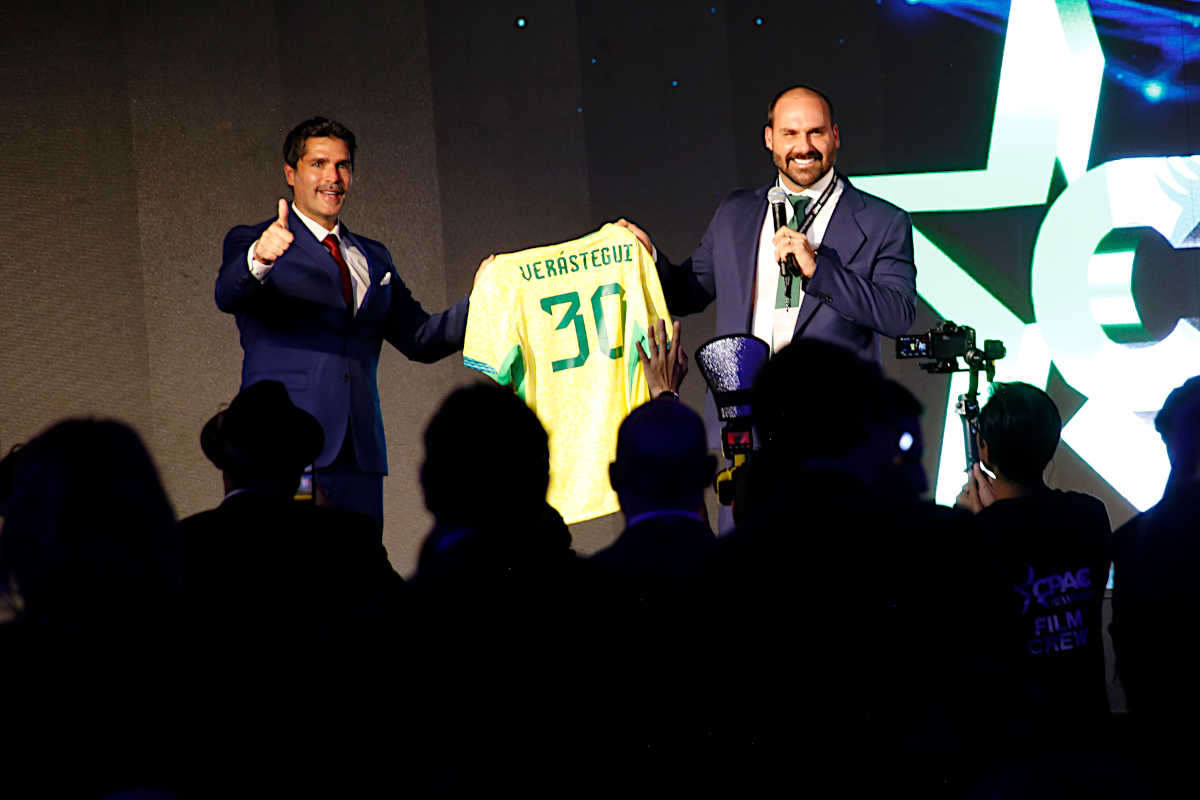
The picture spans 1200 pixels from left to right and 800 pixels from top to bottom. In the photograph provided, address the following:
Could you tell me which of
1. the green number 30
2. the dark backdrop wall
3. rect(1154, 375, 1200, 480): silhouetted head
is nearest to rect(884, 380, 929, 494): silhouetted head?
rect(1154, 375, 1200, 480): silhouetted head

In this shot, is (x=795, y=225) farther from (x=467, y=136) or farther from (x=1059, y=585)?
(x=467, y=136)

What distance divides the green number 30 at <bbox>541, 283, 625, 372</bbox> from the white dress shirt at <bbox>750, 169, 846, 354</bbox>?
441 mm

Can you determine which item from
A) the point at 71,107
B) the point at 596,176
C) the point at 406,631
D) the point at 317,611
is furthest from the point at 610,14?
the point at 406,631

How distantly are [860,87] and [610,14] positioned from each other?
3.58 ft

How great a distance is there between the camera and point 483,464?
1.48 meters

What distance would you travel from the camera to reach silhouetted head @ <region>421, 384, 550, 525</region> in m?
1.46

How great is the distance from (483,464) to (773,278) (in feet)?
6.72

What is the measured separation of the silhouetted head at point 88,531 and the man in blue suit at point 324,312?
6.45 ft

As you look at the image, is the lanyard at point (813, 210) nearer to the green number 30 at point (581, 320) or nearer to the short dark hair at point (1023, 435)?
the green number 30 at point (581, 320)

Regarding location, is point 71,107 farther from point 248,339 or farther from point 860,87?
point 860,87

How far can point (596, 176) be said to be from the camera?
4.82m

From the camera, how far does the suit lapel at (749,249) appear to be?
3357mm

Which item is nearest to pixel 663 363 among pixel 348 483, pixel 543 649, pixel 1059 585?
pixel 348 483

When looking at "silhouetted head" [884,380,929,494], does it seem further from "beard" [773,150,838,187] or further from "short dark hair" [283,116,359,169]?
"short dark hair" [283,116,359,169]
